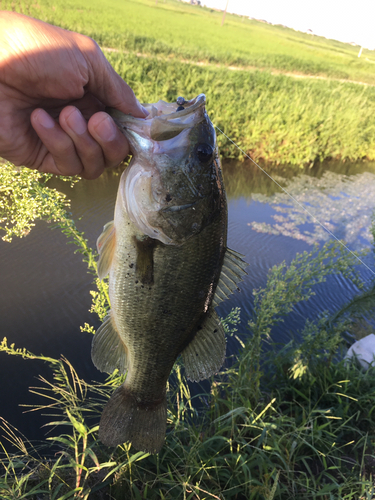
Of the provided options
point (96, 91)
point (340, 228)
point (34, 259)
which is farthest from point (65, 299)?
point (340, 228)

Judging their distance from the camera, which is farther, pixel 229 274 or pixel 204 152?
pixel 229 274

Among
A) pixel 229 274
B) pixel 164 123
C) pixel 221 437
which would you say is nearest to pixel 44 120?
pixel 164 123

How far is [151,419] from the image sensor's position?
5.00 ft

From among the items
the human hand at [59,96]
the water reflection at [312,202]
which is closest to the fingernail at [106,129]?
the human hand at [59,96]

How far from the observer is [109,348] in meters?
1.57

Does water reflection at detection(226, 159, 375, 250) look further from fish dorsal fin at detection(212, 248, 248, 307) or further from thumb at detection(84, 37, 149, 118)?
thumb at detection(84, 37, 149, 118)

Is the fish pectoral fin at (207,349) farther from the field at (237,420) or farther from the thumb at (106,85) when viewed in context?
the thumb at (106,85)

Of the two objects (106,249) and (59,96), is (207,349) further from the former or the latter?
(59,96)

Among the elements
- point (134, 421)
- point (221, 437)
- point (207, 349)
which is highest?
point (207, 349)

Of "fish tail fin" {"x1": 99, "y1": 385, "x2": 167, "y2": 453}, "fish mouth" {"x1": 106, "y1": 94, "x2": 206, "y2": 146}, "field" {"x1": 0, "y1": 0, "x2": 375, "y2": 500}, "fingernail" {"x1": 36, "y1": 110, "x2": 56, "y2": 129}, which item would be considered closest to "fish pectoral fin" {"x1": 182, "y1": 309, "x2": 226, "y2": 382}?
"fish tail fin" {"x1": 99, "y1": 385, "x2": 167, "y2": 453}

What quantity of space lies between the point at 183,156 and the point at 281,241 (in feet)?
14.9

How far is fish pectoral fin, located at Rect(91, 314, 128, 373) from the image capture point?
60.6 inches

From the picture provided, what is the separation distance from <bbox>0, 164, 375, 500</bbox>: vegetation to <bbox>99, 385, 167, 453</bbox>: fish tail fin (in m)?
0.33

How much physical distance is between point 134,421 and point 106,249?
35.5 inches
